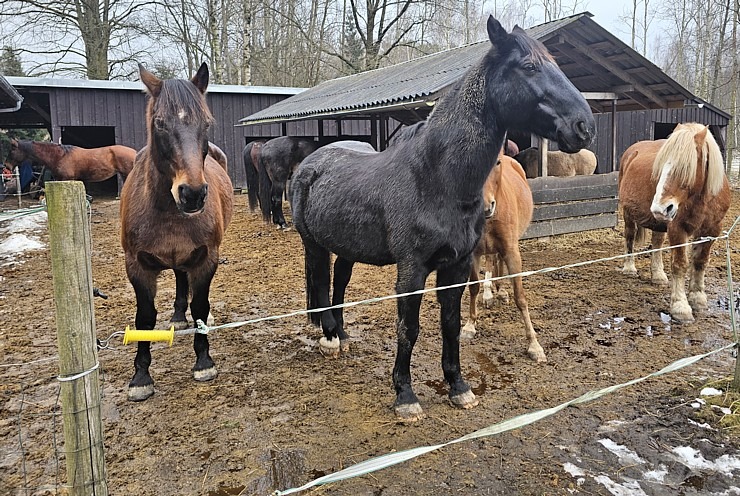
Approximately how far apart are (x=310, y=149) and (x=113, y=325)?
22.3 feet

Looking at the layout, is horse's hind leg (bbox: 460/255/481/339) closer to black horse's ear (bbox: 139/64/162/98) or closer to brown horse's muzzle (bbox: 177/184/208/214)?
brown horse's muzzle (bbox: 177/184/208/214)

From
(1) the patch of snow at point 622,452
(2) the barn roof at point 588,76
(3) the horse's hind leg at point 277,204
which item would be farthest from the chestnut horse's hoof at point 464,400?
(3) the horse's hind leg at point 277,204

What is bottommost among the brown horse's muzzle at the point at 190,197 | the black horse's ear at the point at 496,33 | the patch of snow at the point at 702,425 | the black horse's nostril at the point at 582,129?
the patch of snow at the point at 702,425

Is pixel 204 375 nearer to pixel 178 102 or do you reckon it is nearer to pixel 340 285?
pixel 340 285

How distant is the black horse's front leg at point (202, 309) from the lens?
3314mm

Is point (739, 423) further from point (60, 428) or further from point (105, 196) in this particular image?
point (105, 196)

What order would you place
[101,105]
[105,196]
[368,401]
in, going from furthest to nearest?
1. [105,196]
2. [101,105]
3. [368,401]

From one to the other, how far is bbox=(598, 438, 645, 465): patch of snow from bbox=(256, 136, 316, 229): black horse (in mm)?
8239

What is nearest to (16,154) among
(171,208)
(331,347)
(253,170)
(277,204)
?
(253,170)

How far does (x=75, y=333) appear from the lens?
5.03 feet

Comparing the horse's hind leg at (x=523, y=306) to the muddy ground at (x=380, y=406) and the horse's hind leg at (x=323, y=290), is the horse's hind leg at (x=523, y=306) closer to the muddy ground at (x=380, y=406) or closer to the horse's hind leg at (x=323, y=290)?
the muddy ground at (x=380, y=406)

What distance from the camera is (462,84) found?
2.88m

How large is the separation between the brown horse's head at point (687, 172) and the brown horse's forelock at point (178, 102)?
379 cm

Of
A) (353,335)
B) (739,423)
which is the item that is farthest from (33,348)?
(739,423)
